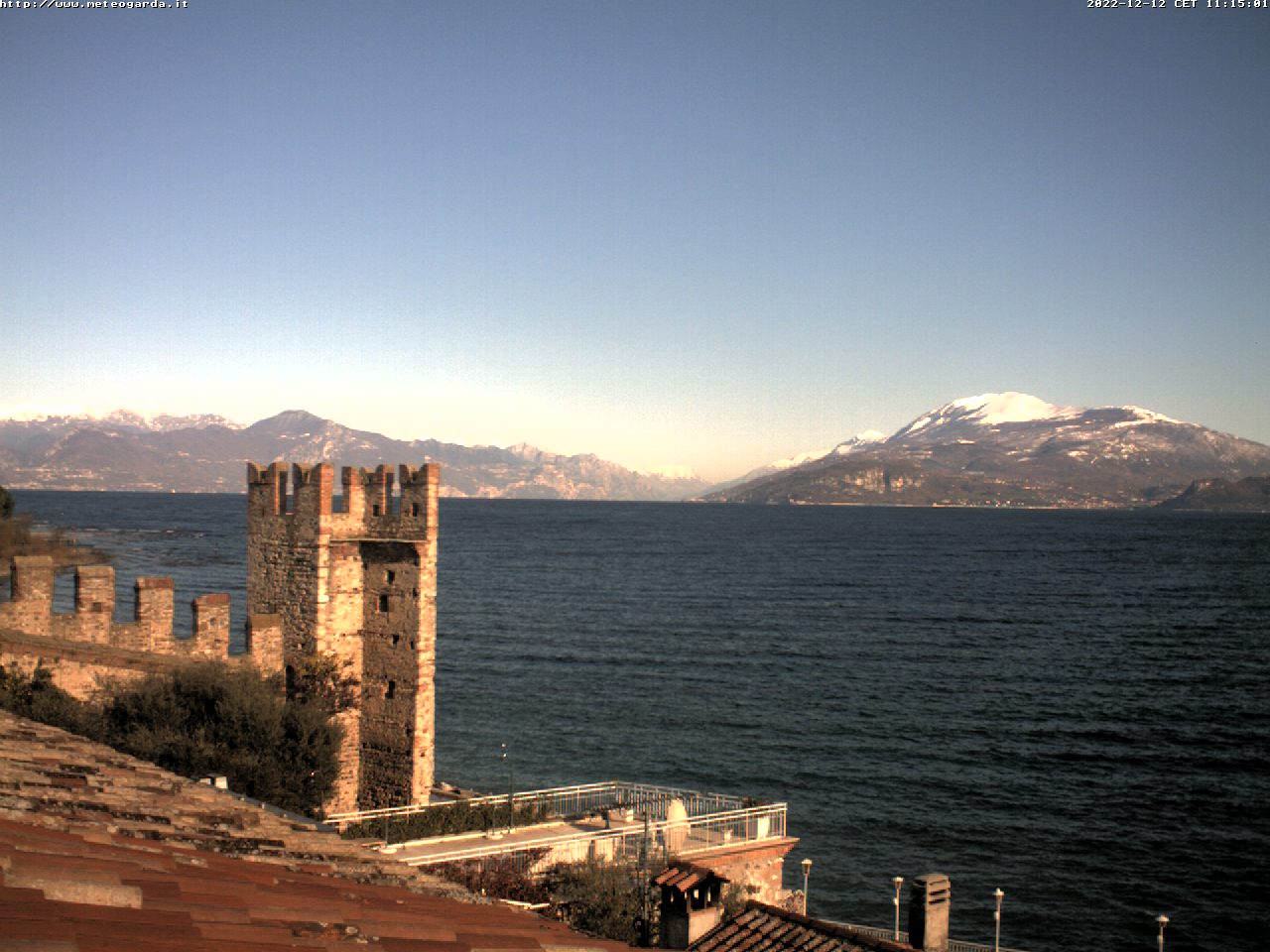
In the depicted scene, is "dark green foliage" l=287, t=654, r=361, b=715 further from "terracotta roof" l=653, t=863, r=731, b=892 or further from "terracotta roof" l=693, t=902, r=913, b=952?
"terracotta roof" l=693, t=902, r=913, b=952

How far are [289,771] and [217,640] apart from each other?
2.95m

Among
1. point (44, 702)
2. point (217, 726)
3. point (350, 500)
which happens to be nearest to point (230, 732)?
point (217, 726)

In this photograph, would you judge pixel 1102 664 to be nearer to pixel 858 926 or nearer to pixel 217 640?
pixel 858 926

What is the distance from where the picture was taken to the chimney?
18.2 meters

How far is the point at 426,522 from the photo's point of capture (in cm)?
2320

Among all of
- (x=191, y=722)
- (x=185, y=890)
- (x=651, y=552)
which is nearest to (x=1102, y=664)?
(x=191, y=722)

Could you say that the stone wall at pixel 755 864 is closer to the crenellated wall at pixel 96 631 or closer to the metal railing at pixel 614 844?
the metal railing at pixel 614 844

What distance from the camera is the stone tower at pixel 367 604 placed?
23047 mm

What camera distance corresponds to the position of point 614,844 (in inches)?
842

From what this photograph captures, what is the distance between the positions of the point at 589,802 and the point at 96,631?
12.3m

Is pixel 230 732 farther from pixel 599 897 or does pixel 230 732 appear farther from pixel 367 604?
pixel 599 897

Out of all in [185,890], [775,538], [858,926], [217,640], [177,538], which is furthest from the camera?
[775,538]

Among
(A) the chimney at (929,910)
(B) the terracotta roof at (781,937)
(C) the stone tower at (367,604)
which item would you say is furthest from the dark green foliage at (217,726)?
(A) the chimney at (929,910)

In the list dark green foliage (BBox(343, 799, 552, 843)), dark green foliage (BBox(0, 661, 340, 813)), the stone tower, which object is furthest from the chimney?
dark green foliage (BBox(0, 661, 340, 813))
